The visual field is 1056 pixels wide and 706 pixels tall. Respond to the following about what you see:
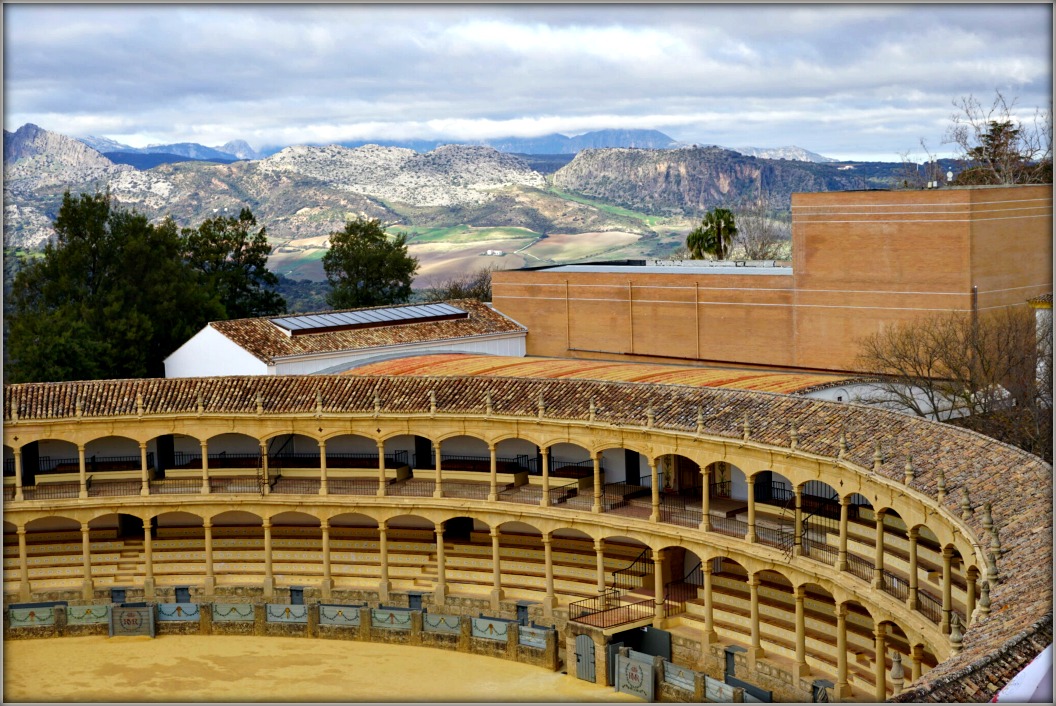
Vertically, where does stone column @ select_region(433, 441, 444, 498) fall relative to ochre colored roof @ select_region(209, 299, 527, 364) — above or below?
below

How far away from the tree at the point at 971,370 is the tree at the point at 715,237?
29894 millimetres

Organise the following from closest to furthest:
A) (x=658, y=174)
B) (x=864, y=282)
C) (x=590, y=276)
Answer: (x=864, y=282) → (x=590, y=276) → (x=658, y=174)

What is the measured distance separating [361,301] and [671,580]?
3981cm

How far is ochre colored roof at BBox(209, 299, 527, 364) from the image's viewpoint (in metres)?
52.4

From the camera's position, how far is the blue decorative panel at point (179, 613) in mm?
41938

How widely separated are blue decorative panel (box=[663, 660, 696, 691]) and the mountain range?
113 metres

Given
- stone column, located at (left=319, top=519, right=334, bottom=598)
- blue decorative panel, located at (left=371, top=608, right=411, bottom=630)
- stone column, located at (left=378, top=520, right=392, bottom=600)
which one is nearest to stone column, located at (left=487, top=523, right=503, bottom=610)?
blue decorative panel, located at (left=371, top=608, right=411, bottom=630)

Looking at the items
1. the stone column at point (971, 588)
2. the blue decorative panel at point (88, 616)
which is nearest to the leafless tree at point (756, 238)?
the blue decorative panel at point (88, 616)

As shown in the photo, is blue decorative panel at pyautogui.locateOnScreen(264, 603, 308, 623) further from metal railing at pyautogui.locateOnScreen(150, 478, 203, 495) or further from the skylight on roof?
the skylight on roof

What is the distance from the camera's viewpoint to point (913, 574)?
28.5 meters

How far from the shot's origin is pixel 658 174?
17150 cm

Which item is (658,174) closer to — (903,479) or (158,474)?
(158,474)

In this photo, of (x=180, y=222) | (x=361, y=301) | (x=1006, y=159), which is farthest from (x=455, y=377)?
(x=180, y=222)

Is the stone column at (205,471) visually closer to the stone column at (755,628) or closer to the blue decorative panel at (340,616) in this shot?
the blue decorative panel at (340,616)
